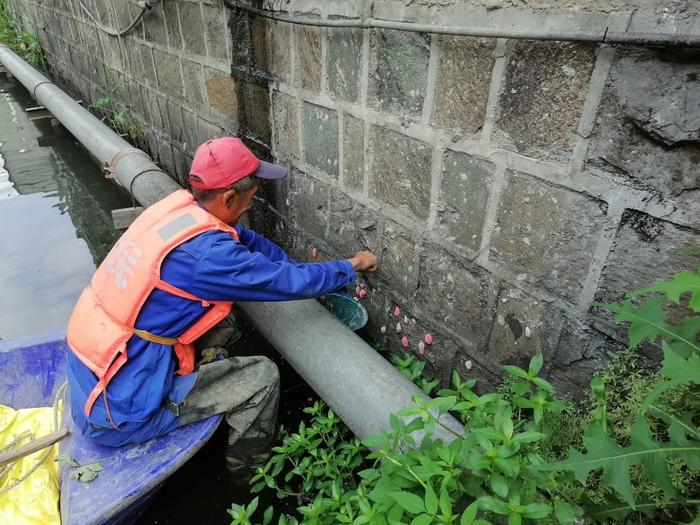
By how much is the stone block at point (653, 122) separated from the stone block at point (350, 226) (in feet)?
3.74

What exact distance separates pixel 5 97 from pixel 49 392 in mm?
8957

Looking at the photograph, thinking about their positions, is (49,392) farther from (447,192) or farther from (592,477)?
(592,477)

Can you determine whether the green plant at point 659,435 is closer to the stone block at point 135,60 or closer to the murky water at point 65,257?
the murky water at point 65,257

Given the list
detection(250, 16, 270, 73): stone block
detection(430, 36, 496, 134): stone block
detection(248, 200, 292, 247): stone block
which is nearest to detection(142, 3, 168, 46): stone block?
detection(250, 16, 270, 73): stone block

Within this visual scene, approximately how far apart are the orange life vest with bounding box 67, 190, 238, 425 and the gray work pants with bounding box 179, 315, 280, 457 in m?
0.31

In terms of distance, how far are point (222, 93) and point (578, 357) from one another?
2682 mm

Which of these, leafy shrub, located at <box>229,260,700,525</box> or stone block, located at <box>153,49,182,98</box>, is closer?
leafy shrub, located at <box>229,260,700,525</box>

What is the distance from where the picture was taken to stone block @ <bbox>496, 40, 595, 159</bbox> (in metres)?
1.37

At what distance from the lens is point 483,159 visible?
172 centimetres

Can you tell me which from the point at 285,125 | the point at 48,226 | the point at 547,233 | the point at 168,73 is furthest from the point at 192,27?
the point at 547,233

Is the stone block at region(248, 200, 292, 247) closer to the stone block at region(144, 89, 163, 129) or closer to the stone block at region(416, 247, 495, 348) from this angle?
the stone block at region(416, 247, 495, 348)

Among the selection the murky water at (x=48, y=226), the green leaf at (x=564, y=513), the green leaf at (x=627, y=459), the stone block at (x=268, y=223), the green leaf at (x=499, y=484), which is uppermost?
the green leaf at (x=627, y=459)

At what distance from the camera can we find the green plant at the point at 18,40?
10.2 metres

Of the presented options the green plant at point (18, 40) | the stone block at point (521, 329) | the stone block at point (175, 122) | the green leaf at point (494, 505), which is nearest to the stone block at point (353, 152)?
the stone block at point (521, 329)
